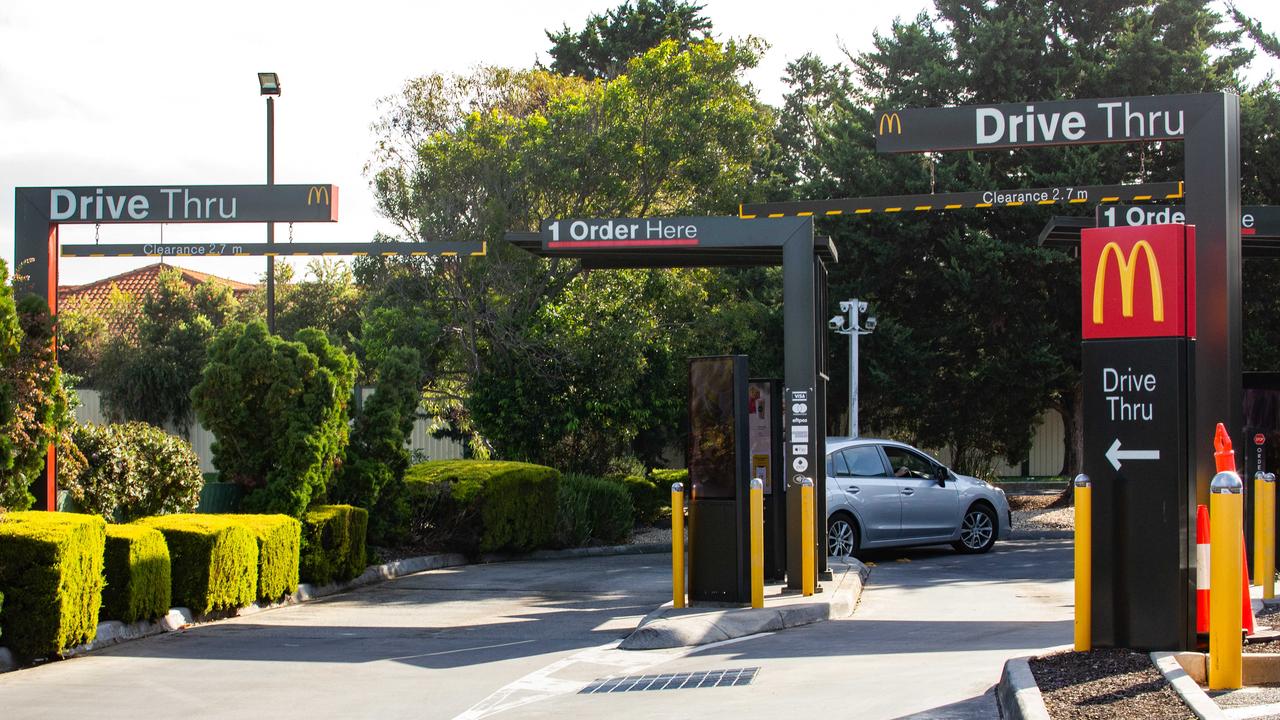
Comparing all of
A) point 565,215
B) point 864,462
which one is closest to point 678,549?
point 864,462

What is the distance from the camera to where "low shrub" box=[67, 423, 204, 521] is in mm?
13641

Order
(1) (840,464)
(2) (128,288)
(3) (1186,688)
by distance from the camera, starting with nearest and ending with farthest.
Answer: (3) (1186,688)
(1) (840,464)
(2) (128,288)

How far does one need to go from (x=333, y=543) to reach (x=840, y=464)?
→ 242 inches

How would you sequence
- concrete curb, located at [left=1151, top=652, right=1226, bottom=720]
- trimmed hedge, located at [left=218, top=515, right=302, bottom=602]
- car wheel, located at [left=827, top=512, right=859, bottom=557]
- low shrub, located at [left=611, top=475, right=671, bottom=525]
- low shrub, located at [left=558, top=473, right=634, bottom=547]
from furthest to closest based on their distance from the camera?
low shrub, located at [left=611, top=475, right=671, bottom=525], low shrub, located at [left=558, top=473, right=634, bottom=547], car wheel, located at [left=827, top=512, right=859, bottom=557], trimmed hedge, located at [left=218, top=515, right=302, bottom=602], concrete curb, located at [left=1151, top=652, right=1226, bottom=720]

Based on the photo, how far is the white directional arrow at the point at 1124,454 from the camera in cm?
800

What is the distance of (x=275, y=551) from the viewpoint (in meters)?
13.5

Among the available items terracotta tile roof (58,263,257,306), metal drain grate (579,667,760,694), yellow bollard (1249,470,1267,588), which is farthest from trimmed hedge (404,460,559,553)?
terracotta tile roof (58,263,257,306)

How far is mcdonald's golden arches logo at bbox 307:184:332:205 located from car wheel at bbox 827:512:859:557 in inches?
276

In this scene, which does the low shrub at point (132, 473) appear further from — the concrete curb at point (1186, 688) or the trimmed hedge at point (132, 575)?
the concrete curb at point (1186, 688)

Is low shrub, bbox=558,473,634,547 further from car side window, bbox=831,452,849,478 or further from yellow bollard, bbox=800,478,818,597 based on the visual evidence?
yellow bollard, bbox=800,478,818,597

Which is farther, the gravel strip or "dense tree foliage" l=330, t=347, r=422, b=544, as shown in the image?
"dense tree foliage" l=330, t=347, r=422, b=544

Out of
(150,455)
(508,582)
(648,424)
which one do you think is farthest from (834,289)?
(150,455)

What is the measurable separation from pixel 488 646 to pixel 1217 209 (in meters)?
6.30

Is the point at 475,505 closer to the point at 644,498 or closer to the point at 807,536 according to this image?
the point at 644,498
